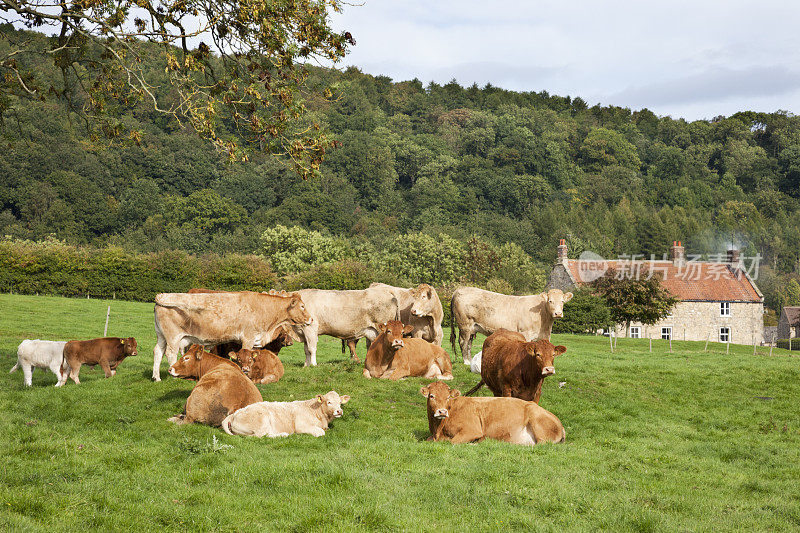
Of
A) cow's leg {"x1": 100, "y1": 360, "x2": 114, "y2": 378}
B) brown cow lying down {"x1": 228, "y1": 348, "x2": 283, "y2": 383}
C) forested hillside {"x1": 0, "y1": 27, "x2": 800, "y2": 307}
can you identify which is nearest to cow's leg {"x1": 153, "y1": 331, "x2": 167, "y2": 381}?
cow's leg {"x1": 100, "y1": 360, "x2": 114, "y2": 378}

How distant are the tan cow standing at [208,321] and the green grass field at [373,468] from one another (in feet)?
3.36

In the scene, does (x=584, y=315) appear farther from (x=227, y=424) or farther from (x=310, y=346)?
(x=227, y=424)

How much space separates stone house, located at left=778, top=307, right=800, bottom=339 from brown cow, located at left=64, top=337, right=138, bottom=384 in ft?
299

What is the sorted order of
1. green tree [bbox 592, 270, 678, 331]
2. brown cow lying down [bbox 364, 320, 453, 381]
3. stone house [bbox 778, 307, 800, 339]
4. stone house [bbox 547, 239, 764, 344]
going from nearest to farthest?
brown cow lying down [bbox 364, 320, 453, 381]
green tree [bbox 592, 270, 678, 331]
stone house [bbox 547, 239, 764, 344]
stone house [bbox 778, 307, 800, 339]

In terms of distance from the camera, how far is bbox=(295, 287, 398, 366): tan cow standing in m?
18.8

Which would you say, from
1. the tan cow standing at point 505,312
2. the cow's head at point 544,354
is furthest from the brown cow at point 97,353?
the tan cow standing at point 505,312

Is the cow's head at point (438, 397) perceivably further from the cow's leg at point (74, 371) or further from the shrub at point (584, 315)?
the shrub at point (584, 315)

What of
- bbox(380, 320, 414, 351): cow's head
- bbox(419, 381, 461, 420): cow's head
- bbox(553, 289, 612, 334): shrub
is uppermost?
bbox(380, 320, 414, 351): cow's head

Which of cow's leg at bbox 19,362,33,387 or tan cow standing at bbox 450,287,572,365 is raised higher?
tan cow standing at bbox 450,287,572,365

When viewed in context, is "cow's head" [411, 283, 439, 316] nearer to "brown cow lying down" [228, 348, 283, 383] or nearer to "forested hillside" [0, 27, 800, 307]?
"brown cow lying down" [228, 348, 283, 383]

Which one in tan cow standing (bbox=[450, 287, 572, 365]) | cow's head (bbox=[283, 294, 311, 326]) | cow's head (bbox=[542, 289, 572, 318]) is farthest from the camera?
tan cow standing (bbox=[450, 287, 572, 365])

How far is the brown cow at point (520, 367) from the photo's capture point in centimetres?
1225

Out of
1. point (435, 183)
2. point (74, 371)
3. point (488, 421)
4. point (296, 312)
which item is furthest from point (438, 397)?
point (435, 183)

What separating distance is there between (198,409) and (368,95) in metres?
177
